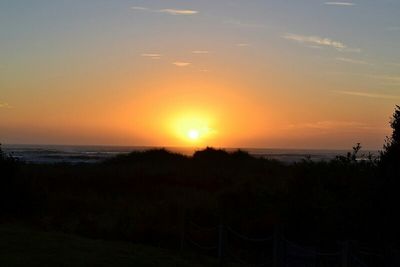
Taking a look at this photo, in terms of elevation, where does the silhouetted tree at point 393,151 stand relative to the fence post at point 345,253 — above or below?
above

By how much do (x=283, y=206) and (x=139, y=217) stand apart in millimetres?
8004

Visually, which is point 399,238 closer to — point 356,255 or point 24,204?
point 356,255

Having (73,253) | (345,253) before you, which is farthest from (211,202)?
(345,253)

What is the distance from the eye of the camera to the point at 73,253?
48.4ft

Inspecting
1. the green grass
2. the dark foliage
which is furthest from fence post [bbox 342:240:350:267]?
the green grass

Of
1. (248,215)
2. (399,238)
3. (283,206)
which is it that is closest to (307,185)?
(283,206)

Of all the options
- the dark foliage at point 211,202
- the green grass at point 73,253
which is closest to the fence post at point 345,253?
the dark foliage at point 211,202

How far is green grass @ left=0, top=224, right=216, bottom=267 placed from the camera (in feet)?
44.3

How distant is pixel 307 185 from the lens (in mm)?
18047

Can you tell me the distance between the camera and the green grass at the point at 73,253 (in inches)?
532

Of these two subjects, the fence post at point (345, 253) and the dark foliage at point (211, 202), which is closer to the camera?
the fence post at point (345, 253)

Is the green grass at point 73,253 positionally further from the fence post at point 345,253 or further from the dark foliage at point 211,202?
the fence post at point 345,253

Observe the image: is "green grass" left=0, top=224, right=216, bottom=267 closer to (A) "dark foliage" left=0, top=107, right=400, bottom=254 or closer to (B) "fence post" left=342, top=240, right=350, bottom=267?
(A) "dark foliage" left=0, top=107, right=400, bottom=254

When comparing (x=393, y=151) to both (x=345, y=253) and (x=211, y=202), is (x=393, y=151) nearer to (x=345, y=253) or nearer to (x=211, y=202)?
(x=345, y=253)
